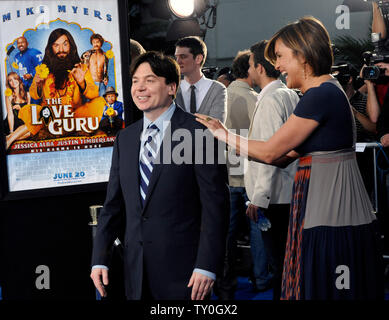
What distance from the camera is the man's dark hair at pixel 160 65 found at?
7.34 feet

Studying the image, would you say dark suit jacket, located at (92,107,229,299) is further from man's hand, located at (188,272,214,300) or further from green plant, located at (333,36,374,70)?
green plant, located at (333,36,374,70)

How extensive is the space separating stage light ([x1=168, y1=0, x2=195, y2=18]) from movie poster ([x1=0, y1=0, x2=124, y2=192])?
2.47m

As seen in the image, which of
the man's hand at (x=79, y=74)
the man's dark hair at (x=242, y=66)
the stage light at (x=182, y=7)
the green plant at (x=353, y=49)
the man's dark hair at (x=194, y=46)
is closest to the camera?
the man's hand at (x=79, y=74)

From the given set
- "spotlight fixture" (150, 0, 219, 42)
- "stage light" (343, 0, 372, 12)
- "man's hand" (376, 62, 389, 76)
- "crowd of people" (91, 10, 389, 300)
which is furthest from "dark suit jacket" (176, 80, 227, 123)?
"stage light" (343, 0, 372, 12)

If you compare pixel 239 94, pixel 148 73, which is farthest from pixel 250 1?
pixel 148 73

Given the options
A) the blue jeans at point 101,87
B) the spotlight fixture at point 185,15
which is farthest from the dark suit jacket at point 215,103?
the spotlight fixture at point 185,15

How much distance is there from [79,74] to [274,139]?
1126 mm

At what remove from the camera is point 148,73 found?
2234 mm

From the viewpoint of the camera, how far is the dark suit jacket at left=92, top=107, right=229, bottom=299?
2.13 meters

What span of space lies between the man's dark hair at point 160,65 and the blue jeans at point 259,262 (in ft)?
7.65

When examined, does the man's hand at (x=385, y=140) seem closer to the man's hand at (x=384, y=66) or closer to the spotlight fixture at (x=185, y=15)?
the man's hand at (x=384, y=66)

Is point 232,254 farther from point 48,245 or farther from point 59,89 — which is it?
point 59,89

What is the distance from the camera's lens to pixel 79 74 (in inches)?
113
